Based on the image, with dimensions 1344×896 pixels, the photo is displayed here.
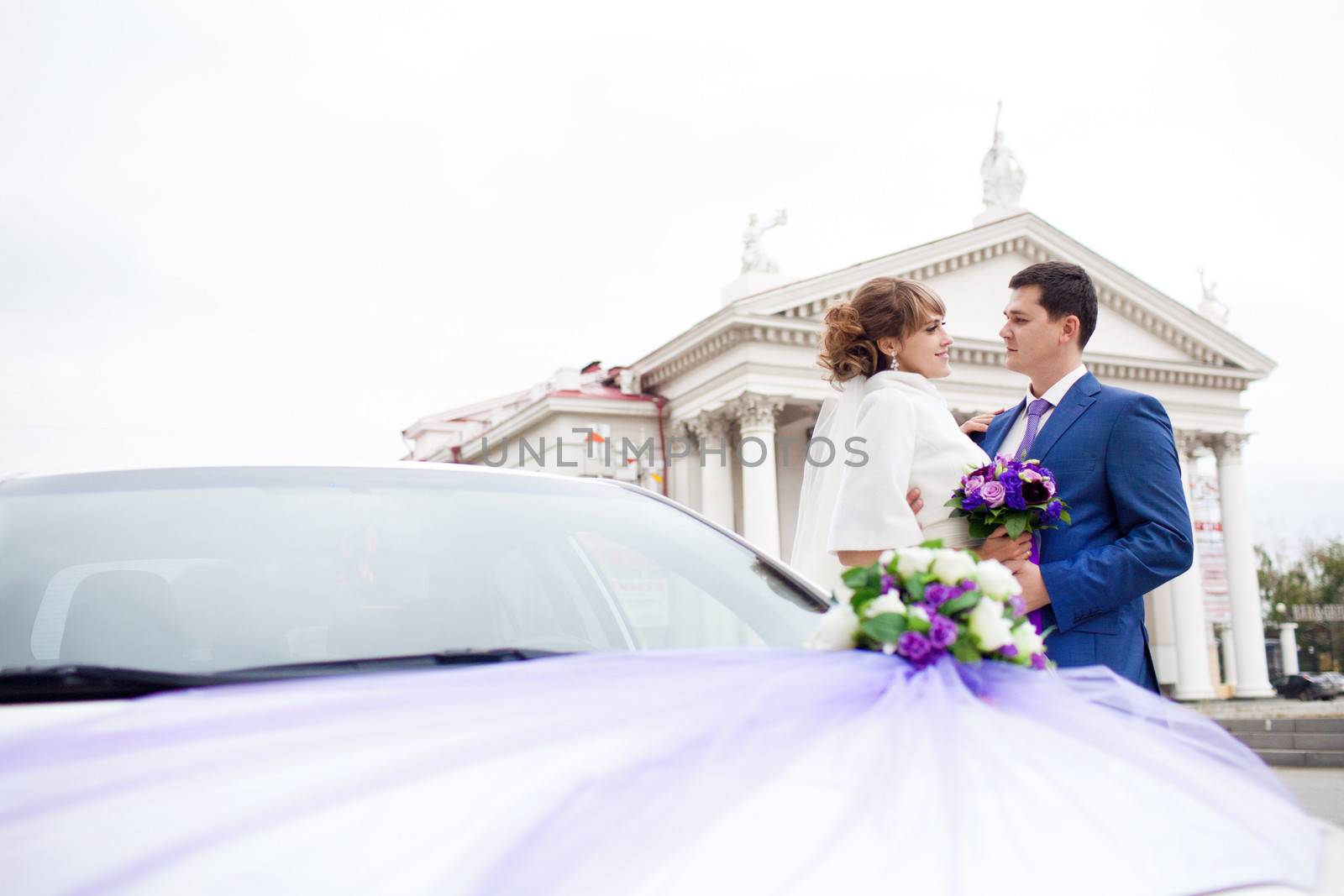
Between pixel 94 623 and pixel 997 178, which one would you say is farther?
pixel 997 178

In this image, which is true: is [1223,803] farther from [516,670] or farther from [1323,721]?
[1323,721]

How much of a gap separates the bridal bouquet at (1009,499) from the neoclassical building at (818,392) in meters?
21.3

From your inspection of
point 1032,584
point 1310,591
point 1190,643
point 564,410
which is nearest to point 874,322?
point 1032,584

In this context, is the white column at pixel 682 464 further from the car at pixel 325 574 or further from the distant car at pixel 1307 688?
the distant car at pixel 1307 688

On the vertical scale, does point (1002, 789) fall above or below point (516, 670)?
below

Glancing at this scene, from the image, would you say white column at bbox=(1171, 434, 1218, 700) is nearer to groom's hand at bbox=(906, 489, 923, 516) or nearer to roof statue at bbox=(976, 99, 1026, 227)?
roof statue at bbox=(976, 99, 1026, 227)

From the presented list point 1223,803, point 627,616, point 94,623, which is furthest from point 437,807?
point 627,616

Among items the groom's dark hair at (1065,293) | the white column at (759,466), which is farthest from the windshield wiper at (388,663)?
the white column at (759,466)

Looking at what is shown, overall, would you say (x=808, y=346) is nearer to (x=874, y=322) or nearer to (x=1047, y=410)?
(x=1047, y=410)

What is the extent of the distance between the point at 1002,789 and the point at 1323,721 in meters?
15.0

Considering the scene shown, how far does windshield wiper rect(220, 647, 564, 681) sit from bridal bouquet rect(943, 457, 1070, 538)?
4.00ft

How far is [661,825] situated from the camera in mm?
1111

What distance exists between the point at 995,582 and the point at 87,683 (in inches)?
47.7

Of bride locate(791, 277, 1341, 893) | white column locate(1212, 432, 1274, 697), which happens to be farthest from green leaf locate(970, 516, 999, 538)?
white column locate(1212, 432, 1274, 697)
